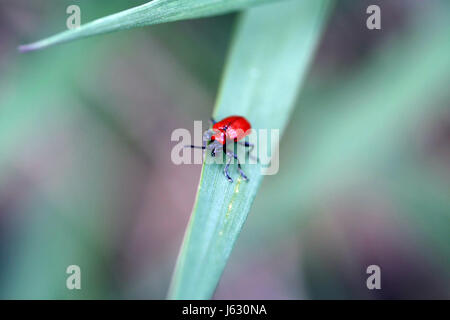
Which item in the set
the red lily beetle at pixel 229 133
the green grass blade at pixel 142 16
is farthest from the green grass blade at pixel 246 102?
the green grass blade at pixel 142 16

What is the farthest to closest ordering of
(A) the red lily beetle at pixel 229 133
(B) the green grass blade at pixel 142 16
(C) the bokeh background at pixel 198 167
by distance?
(C) the bokeh background at pixel 198 167 < (A) the red lily beetle at pixel 229 133 < (B) the green grass blade at pixel 142 16

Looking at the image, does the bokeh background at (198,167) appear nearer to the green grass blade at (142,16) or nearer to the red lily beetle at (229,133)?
the red lily beetle at (229,133)

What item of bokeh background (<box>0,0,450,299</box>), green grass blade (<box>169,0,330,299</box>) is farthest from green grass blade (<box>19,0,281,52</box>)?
bokeh background (<box>0,0,450,299</box>)

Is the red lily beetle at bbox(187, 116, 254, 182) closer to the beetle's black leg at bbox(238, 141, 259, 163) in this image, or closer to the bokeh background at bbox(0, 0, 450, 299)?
the beetle's black leg at bbox(238, 141, 259, 163)

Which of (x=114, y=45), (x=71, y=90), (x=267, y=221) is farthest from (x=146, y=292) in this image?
(x=114, y=45)

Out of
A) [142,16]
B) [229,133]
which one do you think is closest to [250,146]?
[229,133]

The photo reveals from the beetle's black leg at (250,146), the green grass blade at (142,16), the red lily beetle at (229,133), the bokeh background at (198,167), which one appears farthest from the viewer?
the bokeh background at (198,167)
